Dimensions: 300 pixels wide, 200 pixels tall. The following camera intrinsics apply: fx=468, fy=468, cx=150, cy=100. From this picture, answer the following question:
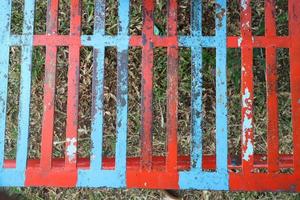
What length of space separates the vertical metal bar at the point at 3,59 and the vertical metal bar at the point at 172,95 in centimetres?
57

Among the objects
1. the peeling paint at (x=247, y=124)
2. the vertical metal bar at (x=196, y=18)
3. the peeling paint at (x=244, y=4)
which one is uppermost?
the peeling paint at (x=244, y=4)

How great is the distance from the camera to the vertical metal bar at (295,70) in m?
1.59

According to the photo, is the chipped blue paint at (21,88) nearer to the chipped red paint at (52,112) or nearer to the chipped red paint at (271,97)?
the chipped red paint at (52,112)

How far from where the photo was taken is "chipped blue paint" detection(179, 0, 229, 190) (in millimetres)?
1579

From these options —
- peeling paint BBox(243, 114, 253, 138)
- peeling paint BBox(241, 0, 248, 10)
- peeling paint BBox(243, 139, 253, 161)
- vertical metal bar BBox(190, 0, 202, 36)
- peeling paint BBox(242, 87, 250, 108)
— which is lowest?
peeling paint BBox(243, 139, 253, 161)

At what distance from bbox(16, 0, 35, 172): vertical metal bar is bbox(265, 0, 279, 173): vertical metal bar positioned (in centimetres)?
83

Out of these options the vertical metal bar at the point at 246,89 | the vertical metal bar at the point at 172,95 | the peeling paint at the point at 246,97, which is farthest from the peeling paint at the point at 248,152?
the vertical metal bar at the point at 172,95

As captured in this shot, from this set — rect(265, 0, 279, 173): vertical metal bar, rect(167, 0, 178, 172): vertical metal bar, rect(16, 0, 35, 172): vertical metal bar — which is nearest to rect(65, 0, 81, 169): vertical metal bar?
rect(16, 0, 35, 172): vertical metal bar

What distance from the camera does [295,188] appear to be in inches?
62.1

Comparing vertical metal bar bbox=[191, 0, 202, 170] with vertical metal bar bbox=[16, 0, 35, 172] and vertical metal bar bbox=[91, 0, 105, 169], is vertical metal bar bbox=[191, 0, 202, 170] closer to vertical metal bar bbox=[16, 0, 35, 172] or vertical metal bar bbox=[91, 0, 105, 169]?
vertical metal bar bbox=[91, 0, 105, 169]

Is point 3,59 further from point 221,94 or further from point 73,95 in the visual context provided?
point 221,94

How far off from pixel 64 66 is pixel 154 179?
76 centimetres

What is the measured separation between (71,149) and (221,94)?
55cm

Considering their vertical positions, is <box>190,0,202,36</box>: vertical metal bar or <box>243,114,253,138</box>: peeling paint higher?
<box>190,0,202,36</box>: vertical metal bar
